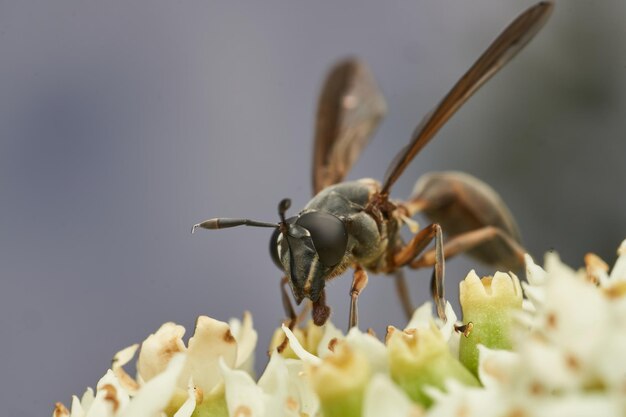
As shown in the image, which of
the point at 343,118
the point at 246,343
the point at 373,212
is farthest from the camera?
the point at 343,118

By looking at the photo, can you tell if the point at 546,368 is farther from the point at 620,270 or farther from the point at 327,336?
the point at 327,336

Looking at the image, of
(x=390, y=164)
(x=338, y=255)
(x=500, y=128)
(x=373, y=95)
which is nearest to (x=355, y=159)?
(x=373, y=95)

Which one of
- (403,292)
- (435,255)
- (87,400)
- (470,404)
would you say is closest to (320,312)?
(435,255)

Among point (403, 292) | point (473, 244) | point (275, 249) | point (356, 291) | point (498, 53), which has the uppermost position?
point (498, 53)

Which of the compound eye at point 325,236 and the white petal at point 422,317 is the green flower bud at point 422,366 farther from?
the compound eye at point 325,236

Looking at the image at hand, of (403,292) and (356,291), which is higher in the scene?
(356,291)

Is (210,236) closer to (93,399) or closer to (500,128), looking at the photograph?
(500,128)
